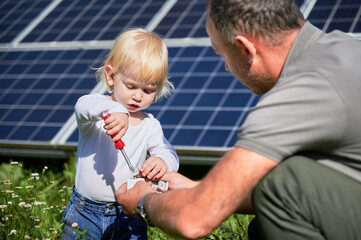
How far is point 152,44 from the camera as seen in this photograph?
10.8 feet

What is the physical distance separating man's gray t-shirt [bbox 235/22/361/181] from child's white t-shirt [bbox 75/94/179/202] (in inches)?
38.7

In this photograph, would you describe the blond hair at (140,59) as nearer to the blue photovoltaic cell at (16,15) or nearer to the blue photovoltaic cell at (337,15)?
the blue photovoltaic cell at (337,15)

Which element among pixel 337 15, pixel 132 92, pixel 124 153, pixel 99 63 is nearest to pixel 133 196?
pixel 124 153

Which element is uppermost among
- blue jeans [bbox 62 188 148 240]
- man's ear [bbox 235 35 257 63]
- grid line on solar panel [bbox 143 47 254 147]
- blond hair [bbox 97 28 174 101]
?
man's ear [bbox 235 35 257 63]

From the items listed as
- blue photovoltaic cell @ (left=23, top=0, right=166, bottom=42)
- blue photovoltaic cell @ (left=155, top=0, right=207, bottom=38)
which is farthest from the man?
blue photovoltaic cell @ (left=23, top=0, right=166, bottom=42)

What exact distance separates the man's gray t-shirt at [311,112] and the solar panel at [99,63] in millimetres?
2314

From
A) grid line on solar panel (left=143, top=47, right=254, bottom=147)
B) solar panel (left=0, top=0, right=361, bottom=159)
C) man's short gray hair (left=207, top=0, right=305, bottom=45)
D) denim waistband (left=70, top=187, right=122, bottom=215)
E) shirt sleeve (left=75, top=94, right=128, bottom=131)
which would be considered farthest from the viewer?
solar panel (left=0, top=0, right=361, bottom=159)

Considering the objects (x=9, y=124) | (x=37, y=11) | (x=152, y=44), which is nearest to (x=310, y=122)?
(x=152, y=44)

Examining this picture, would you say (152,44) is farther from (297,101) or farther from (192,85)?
(192,85)

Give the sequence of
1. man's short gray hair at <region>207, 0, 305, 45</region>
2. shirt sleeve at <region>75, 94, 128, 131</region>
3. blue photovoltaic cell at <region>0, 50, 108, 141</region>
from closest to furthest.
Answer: man's short gray hair at <region>207, 0, 305, 45</region> < shirt sleeve at <region>75, 94, 128, 131</region> < blue photovoltaic cell at <region>0, 50, 108, 141</region>

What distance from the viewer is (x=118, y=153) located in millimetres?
3244

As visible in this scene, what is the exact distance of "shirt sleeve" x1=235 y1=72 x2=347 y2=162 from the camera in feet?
7.52

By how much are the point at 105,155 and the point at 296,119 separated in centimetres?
125

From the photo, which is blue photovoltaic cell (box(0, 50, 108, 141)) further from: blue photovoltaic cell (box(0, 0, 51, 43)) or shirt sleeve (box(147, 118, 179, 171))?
shirt sleeve (box(147, 118, 179, 171))
